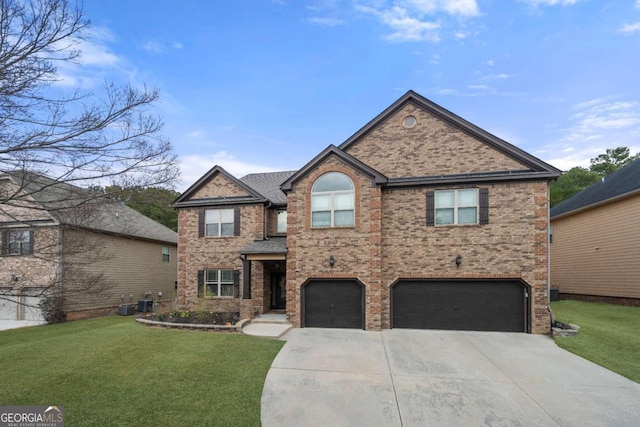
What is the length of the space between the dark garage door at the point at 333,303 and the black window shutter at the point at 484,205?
16.7 feet

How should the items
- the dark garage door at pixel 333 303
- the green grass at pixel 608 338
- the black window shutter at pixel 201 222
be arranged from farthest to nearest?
the black window shutter at pixel 201 222
the dark garage door at pixel 333 303
the green grass at pixel 608 338

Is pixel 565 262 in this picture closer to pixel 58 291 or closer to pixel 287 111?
pixel 287 111

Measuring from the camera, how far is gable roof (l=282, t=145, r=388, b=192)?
11219mm

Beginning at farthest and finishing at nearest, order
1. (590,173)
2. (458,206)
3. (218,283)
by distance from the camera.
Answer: (590,173)
(218,283)
(458,206)

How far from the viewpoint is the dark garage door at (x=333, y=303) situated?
11.4 meters

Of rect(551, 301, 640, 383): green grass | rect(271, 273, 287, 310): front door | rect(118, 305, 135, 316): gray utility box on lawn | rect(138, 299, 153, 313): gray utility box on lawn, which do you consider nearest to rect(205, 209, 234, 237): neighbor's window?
rect(271, 273, 287, 310): front door

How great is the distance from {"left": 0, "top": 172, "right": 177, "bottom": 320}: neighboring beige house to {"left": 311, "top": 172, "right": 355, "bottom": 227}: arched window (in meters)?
6.14

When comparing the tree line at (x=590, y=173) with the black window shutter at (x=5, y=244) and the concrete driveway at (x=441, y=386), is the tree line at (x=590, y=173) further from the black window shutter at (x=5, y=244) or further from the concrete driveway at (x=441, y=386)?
the black window shutter at (x=5, y=244)

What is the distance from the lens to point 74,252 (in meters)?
4.95

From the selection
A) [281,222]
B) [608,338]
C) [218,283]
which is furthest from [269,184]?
[608,338]

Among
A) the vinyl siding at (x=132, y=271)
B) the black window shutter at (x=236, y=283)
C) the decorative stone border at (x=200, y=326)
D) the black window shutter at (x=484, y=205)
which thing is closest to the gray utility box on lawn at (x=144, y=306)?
the vinyl siding at (x=132, y=271)

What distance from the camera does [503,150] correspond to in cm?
1127

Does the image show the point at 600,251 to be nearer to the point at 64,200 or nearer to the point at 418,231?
the point at 418,231

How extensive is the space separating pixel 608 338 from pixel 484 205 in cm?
556
